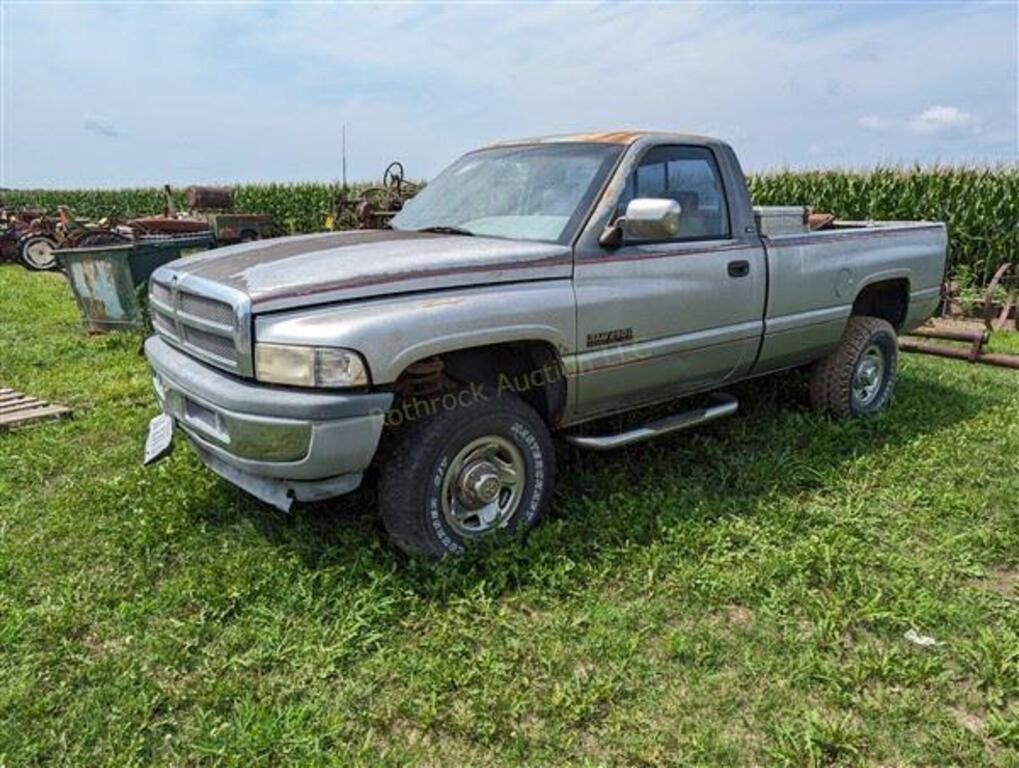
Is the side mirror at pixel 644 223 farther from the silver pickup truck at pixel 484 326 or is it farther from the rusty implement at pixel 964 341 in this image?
the rusty implement at pixel 964 341

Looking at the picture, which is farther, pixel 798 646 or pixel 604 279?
pixel 604 279

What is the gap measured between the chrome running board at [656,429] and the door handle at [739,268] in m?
0.73

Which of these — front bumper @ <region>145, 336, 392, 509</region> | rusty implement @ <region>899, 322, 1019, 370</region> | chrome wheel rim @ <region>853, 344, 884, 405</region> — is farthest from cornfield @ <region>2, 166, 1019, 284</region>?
front bumper @ <region>145, 336, 392, 509</region>

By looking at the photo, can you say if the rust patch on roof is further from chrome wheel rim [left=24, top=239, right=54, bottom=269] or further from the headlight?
chrome wheel rim [left=24, top=239, right=54, bottom=269]

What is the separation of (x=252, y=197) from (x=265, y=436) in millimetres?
26149

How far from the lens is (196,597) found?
314cm

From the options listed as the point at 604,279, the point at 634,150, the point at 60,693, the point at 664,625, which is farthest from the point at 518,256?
the point at 60,693

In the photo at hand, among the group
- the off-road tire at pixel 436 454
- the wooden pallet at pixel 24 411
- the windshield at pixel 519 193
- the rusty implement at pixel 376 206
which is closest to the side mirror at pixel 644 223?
the windshield at pixel 519 193

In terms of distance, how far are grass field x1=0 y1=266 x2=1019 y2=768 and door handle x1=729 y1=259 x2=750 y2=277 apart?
3.65 ft

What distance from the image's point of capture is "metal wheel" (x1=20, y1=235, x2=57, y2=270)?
1611cm

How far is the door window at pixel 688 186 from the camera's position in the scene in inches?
158

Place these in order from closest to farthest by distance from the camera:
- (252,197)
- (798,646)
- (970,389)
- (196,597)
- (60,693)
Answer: (60,693)
(798,646)
(196,597)
(970,389)
(252,197)

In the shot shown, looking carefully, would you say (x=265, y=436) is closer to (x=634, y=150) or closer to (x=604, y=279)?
(x=604, y=279)

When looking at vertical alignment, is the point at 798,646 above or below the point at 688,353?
below
